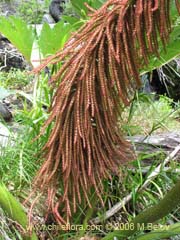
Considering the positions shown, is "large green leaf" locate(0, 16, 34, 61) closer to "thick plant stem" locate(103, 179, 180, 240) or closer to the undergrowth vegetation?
the undergrowth vegetation

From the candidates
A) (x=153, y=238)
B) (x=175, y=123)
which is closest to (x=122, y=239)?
(x=153, y=238)

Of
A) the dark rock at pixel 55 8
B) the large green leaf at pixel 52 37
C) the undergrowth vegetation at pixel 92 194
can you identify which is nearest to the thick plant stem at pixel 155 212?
the undergrowth vegetation at pixel 92 194

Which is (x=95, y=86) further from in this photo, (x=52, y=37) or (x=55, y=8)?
(x=55, y=8)

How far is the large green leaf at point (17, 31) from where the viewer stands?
0.94m

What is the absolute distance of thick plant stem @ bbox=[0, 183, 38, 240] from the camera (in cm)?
79

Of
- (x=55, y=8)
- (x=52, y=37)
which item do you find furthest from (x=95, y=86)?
(x=55, y=8)

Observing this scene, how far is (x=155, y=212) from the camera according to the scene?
2.55 ft

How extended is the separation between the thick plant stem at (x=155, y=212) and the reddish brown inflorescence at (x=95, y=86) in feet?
0.32

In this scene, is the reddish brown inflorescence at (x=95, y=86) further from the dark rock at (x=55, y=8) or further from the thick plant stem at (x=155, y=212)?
the dark rock at (x=55, y=8)

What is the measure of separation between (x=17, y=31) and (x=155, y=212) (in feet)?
1.55

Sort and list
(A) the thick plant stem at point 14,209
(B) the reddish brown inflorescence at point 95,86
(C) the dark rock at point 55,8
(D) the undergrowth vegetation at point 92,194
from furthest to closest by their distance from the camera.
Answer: (C) the dark rock at point 55,8 < (D) the undergrowth vegetation at point 92,194 < (A) the thick plant stem at point 14,209 < (B) the reddish brown inflorescence at point 95,86

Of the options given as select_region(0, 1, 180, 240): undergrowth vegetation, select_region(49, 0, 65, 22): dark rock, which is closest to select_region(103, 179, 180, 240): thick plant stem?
select_region(0, 1, 180, 240): undergrowth vegetation

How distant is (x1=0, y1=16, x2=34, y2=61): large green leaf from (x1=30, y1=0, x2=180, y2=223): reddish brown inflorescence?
0.66ft

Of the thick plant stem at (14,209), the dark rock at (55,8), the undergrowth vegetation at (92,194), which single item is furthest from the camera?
the dark rock at (55,8)
